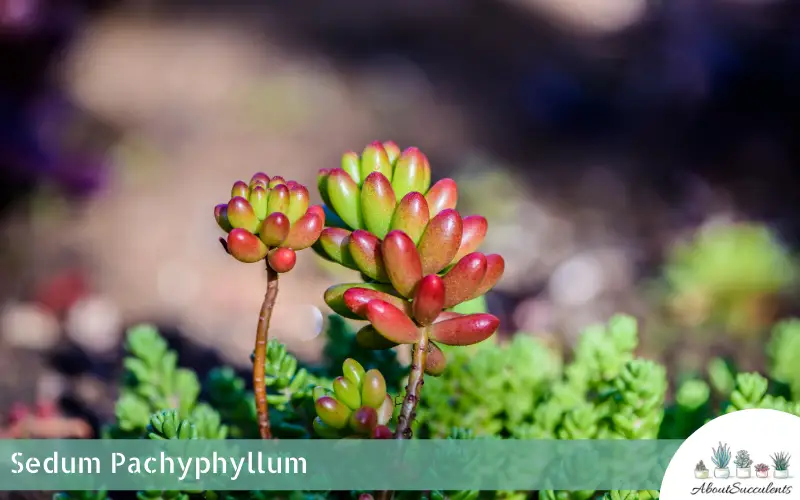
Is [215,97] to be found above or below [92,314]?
above

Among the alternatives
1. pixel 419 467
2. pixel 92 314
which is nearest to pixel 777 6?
pixel 92 314

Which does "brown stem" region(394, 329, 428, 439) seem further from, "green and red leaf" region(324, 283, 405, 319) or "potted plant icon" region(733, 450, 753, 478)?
"potted plant icon" region(733, 450, 753, 478)

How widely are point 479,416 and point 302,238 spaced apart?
0.44 m

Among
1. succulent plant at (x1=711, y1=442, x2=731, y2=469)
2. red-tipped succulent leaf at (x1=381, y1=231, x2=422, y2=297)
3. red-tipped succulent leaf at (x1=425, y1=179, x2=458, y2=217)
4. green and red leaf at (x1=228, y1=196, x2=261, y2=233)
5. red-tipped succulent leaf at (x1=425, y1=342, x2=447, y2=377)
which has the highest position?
red-tipped succulent leaf at (x1=425, y1=179, x2=458, y2=217)

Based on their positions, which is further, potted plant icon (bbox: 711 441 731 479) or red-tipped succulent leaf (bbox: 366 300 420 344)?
potted plant icon (bbox: 711 441 731 479)

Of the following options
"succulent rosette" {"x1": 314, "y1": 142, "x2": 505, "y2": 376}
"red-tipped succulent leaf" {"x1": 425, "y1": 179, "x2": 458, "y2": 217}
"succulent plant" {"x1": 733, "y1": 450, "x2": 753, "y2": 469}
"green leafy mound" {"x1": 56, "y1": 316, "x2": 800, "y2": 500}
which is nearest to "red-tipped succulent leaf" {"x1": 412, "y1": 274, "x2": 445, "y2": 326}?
"succulent rosette" {"x1": 314, "y1": 142, "x2": 505, "y2": 376}

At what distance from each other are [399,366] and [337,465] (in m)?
0.22

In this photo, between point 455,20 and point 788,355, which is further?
point 455,20

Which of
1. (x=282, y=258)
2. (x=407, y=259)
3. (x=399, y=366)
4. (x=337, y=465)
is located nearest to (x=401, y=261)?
(x=407, y=259)

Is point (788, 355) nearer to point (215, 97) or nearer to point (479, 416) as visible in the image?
point (479, 416)

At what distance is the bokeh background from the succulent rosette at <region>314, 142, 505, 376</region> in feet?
2.41

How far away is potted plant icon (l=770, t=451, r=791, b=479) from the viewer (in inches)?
30.1

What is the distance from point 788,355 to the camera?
102cm

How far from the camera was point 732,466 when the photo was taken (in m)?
0.76
